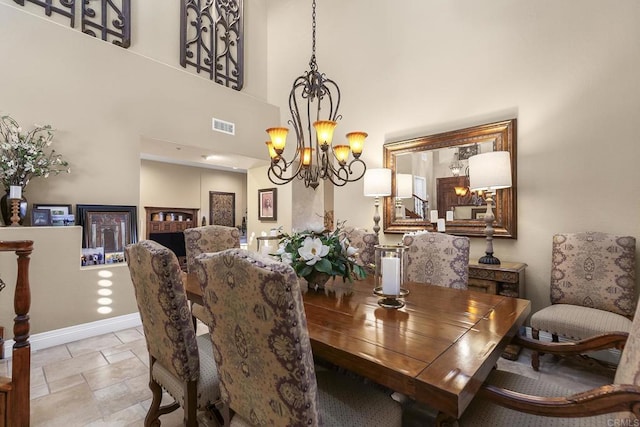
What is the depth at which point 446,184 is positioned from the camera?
11.5 ft

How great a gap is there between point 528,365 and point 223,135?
450 centimetres

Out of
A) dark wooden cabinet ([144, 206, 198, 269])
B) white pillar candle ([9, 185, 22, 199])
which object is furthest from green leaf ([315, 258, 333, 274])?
dark wooden cabinet ([144, 206, 198, 269])

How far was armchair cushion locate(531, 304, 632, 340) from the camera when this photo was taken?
6.87 ft

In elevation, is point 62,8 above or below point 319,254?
above

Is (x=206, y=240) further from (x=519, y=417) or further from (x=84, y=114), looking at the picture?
(x=519, y=417)

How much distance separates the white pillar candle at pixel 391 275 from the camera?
1.48 m

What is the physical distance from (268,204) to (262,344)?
479cm

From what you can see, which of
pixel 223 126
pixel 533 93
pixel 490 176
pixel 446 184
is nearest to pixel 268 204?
pixel 223 126

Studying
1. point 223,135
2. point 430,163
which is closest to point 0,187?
point 223,135

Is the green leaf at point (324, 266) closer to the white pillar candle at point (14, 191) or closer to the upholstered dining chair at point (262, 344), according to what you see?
the upholstered dining chair at point (262, 344)

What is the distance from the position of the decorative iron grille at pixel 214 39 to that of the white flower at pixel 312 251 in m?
3.90

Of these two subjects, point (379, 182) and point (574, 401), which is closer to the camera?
point (574, 401)

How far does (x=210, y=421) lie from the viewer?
1.72m

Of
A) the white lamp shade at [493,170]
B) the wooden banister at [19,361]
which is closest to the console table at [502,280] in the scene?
the white lamp shade at [493,170]
